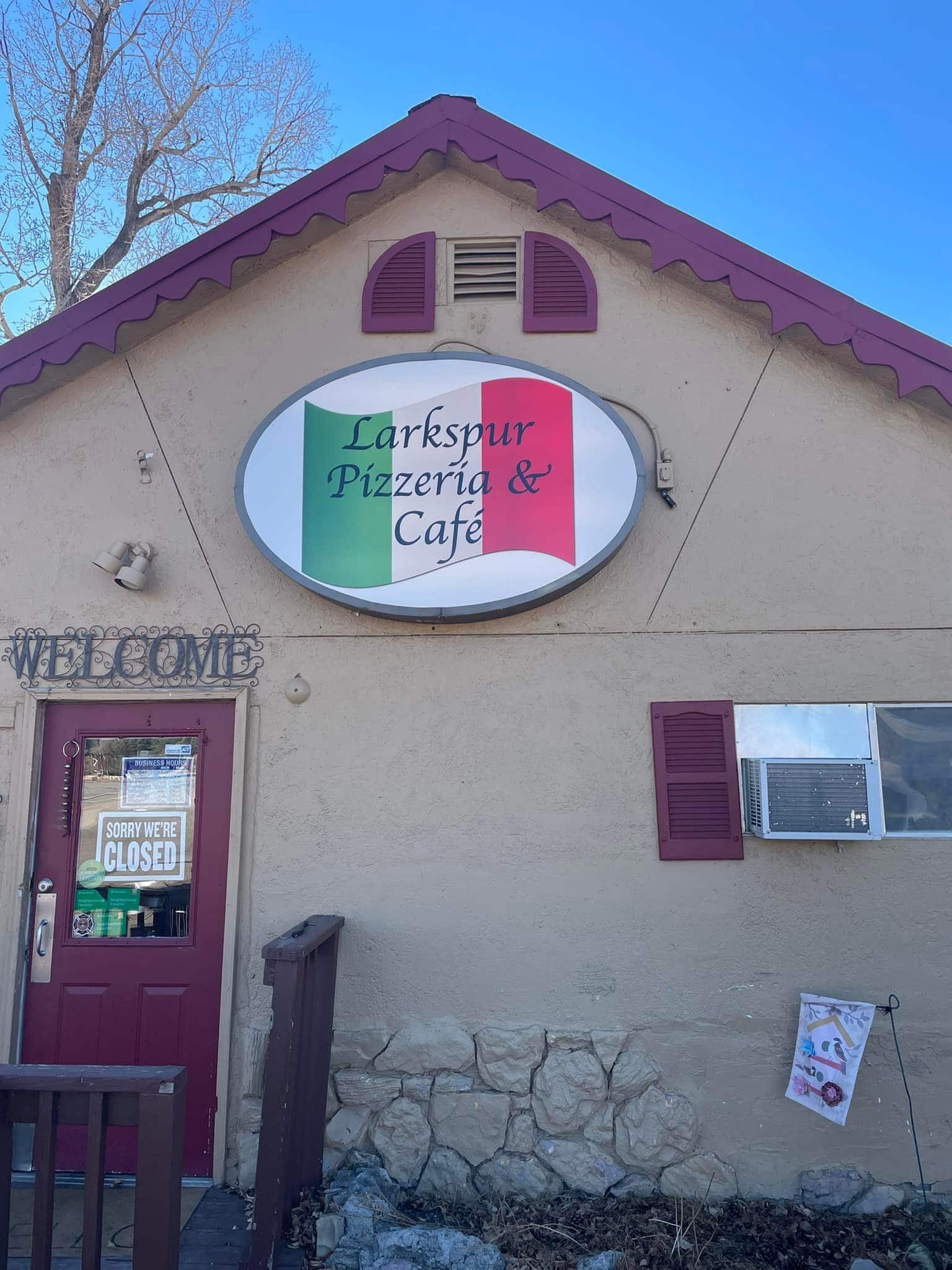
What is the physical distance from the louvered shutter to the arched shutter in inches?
20.2

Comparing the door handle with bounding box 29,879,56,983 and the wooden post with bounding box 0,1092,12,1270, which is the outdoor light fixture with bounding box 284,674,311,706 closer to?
the door handle with bounding box 29,879,56,983

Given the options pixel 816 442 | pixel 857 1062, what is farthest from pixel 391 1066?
pixel 816 442

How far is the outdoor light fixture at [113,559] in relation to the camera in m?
4.42

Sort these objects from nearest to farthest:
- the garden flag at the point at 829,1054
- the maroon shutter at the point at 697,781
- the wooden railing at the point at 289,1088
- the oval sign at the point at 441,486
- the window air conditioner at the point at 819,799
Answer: the wooden railing at the point at 289,1088, the garden flag at the point at 829,1054, the window air conditioner at the point at 819,799, the maroon shutter at the point at 697,781, the oval sign at the point at 441,486

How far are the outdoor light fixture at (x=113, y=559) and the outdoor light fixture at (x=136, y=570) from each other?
0.03m

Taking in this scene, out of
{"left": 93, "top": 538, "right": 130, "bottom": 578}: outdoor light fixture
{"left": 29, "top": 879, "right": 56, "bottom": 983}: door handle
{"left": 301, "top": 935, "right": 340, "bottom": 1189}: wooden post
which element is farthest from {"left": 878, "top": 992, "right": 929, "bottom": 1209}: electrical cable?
{"left": 93, "top": 538, "right": 130, "bottom": 578}: outdoor light fixture

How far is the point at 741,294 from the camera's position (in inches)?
173

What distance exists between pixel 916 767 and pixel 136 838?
387 cm

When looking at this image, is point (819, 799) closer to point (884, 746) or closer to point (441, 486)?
point (884, 746)

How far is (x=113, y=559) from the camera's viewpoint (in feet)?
14.6

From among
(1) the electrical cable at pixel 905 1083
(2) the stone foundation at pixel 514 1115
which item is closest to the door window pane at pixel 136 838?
(2) the stone foundation at pixel 514 1115

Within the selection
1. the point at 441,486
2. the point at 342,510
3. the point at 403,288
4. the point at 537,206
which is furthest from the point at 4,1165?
the point at 537,206

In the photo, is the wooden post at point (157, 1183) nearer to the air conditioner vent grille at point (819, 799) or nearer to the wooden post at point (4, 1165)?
the wooden post at point (4, 1165)

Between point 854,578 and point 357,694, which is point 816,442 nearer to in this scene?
point 854,578
